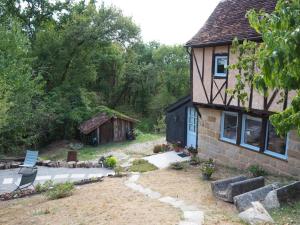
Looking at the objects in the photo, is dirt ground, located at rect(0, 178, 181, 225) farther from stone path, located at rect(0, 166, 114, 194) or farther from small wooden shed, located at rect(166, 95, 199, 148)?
small wooden shed, located at rect(166, 95, 199, 148)

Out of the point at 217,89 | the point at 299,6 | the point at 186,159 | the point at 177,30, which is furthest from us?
the point at 177,30

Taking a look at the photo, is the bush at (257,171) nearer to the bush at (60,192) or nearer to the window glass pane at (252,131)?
the window glass pane at (252,131)

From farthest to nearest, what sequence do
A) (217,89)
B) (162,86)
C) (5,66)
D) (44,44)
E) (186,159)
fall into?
(162,86) < (44,44) < (5,66) < (186,159) < (217,89)

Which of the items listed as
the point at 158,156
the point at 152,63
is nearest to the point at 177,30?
the point at 152,63

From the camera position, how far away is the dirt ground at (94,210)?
7877mm

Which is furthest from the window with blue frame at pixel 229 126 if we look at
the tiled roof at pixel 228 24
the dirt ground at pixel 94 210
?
the dirt ground at pixel 94 210

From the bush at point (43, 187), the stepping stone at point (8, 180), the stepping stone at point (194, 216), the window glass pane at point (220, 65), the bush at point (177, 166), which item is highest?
the window glass pane at point (220, 65)

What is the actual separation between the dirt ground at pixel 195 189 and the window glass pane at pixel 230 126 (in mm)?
1370

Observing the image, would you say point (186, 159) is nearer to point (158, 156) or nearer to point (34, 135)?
point (158, 156)

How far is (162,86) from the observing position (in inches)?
1467

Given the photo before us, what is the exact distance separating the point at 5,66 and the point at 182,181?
40.9 feet

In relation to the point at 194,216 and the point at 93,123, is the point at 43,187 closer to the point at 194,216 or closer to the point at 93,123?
the point at 194,216

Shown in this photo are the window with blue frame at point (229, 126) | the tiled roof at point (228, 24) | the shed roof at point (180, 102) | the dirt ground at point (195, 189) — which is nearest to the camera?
the dirt ground at point (195, 189)

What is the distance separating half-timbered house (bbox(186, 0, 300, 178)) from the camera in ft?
36.0
